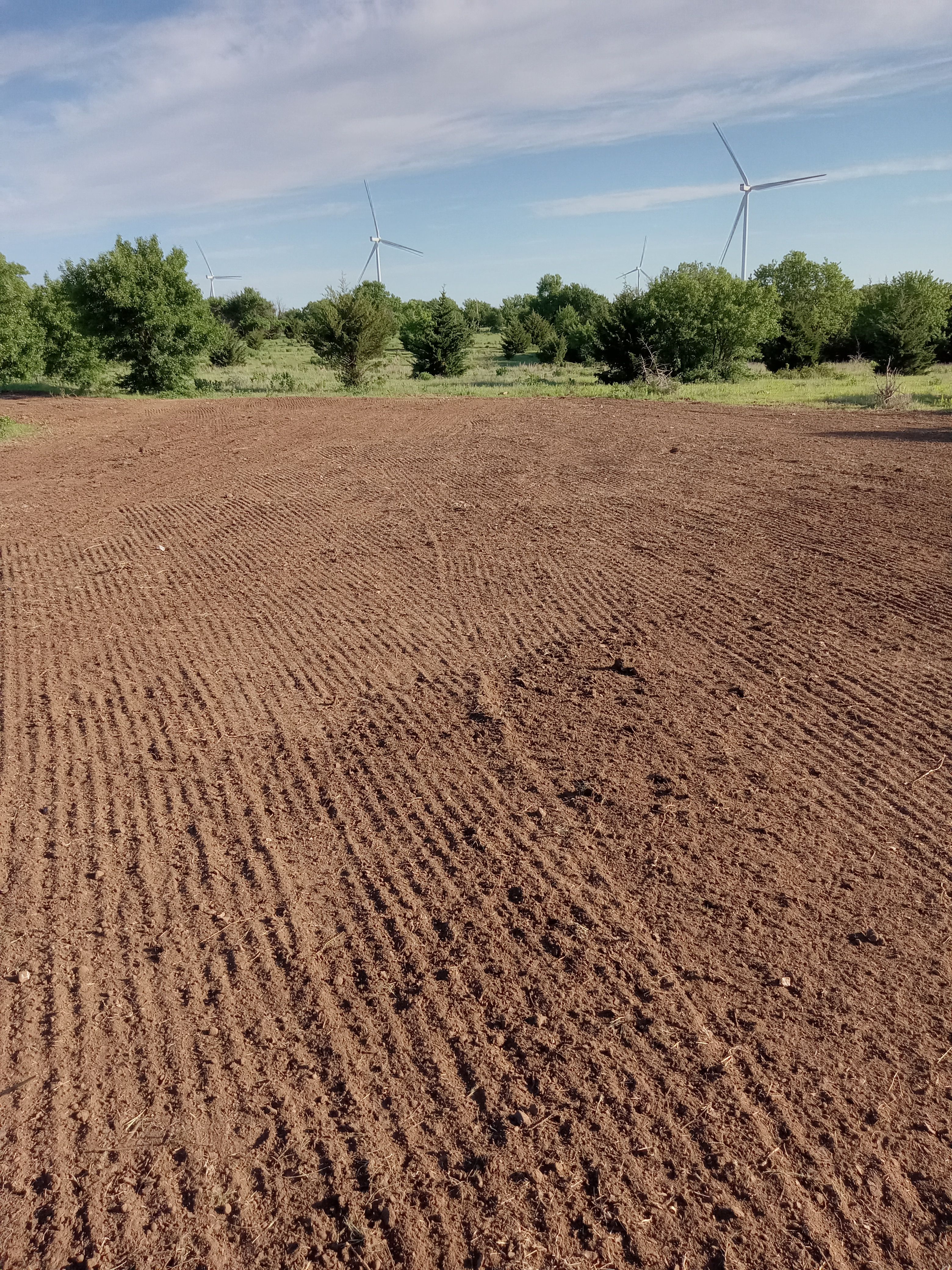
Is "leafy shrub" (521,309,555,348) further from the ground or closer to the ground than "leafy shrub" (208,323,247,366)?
further from the ground

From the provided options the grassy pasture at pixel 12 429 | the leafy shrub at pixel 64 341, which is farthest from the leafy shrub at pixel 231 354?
the grassy pasture at pixel 12 429

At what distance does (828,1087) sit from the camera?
130 inches

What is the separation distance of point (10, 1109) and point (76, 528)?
9.99 meters

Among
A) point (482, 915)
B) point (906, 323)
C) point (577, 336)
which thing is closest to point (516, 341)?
point (577, 336)

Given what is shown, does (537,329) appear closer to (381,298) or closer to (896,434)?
(381,298)

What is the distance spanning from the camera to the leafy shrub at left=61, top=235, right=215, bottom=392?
3209cm

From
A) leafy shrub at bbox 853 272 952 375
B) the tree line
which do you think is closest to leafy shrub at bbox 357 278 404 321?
the tree line

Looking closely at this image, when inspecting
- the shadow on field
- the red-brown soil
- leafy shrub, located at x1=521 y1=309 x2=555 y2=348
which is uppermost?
leafy shrub, located at x1=521 y1=309 x2=555 y2=348

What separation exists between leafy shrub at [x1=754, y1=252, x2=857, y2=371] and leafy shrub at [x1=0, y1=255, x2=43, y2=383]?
1083 inches

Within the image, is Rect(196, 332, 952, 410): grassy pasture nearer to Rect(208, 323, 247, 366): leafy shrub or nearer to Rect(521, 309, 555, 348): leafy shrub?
Rect(208, 323, 247, 366): leafy shrub

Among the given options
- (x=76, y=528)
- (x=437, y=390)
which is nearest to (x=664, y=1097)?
(x=76, y=528)

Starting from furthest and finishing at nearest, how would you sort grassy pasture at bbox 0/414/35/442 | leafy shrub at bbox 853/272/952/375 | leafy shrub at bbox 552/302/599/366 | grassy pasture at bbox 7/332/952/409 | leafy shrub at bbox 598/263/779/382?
leafy shrub at bbox 853/272/952/375 → leafy shrub at bbox 552/302/599/366 → leafy shrub at bbox 598/263/779/382 → grassy pasture at bbox 7/332/952/409 → grassy pasture at bbox 0/414/35/442

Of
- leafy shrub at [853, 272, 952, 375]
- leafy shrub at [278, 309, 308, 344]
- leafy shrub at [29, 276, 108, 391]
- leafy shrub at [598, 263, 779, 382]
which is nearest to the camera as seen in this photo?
leafy shrub at [29, 276, 108, 391]

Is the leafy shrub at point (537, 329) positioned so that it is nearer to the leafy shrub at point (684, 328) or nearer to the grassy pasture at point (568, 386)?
the grassy pasture at point (568, 386)
